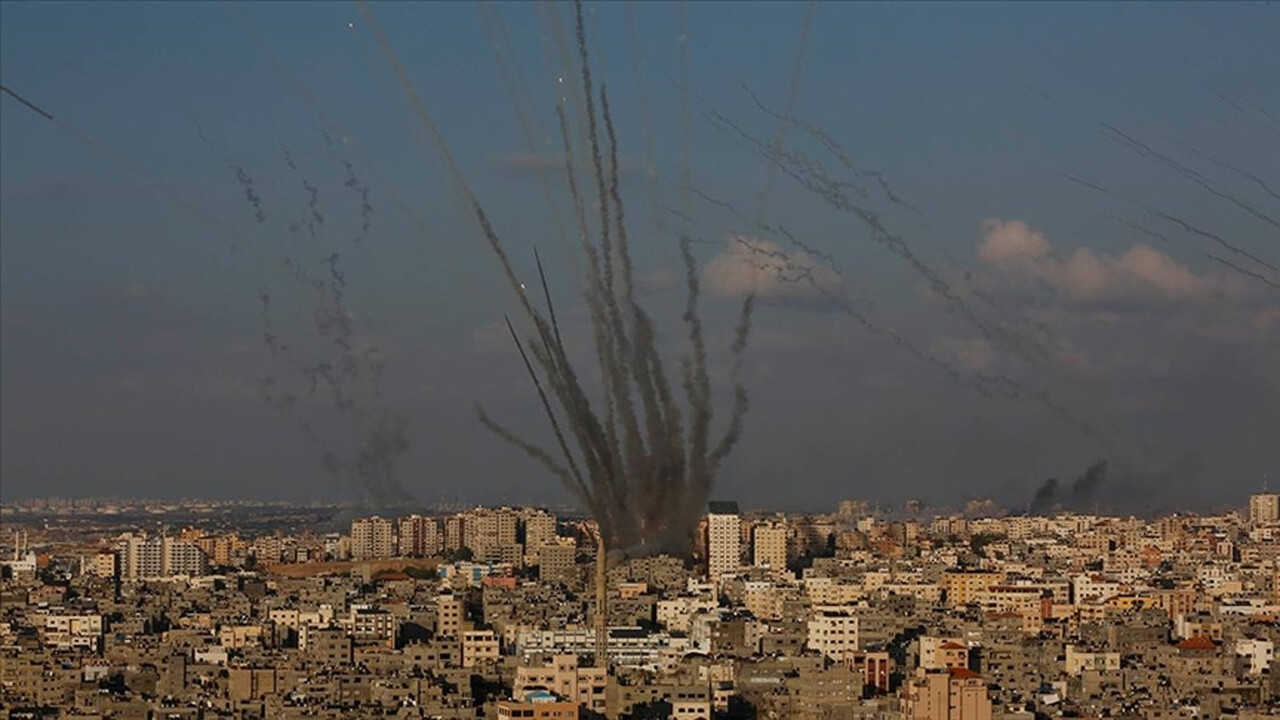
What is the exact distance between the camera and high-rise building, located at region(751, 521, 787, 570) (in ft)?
168

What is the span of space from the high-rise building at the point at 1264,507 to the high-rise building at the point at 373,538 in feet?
60.8

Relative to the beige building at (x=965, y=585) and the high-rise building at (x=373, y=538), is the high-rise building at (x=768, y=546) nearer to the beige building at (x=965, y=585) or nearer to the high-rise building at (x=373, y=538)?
the beige building at (x=965, y=585)

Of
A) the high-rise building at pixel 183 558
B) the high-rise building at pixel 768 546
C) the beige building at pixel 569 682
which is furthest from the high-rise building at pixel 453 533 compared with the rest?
the beige building at pixel 569 682

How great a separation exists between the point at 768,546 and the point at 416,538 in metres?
10.00

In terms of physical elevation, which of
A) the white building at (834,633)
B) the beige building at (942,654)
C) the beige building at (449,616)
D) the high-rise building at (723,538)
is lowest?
the beige building at (942,654)

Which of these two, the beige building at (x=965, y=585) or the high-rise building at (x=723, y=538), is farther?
the high-rise building at (x=723, y=538)

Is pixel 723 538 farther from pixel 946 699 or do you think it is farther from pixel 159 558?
pixel 946 699

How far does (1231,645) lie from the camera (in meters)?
32.6

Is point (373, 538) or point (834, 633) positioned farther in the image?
point (373, 538)

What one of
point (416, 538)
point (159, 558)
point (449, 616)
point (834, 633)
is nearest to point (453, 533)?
point (416, 538)

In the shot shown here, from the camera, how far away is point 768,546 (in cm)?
5178

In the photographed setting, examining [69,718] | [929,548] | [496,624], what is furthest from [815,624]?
[929,548]

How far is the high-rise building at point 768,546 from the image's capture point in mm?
51062

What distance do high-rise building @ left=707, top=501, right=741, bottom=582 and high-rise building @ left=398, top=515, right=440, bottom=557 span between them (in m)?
9.28
